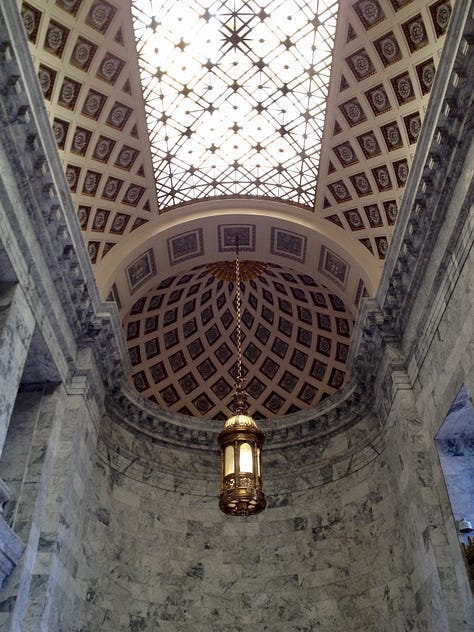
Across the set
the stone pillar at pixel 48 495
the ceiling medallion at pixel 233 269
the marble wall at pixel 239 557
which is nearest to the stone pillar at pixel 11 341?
the stone pillar at pixel 48 495

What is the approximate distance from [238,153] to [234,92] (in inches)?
56.2

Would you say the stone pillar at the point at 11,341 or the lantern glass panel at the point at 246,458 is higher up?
the stone pillar at the point at 11,341

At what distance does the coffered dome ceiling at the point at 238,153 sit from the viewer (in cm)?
1021

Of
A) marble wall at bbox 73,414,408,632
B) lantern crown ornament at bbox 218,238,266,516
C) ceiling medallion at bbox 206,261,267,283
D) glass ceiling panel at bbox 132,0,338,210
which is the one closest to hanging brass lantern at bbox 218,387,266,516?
lantern crown ornament at bbox 218,238,266,516

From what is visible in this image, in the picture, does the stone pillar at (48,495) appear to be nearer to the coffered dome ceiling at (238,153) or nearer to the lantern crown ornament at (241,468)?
the lantern crown ornament at (241,468)

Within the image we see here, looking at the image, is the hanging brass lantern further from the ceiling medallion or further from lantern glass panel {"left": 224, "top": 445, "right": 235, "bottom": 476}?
the ceiling medallion

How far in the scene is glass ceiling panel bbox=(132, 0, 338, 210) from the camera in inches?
427

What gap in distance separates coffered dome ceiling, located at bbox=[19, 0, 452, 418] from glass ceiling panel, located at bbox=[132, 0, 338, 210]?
28 millimetres

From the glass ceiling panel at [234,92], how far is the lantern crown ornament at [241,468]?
6039 mm

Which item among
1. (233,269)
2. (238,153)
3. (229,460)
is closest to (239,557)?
(229,460)

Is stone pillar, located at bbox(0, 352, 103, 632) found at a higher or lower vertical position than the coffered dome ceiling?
lower

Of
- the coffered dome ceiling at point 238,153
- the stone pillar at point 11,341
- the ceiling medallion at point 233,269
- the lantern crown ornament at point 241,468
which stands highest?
the ceiling medallion at point 233,269

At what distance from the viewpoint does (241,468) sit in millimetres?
8438

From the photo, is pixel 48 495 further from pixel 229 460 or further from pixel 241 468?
pixel 241 468
